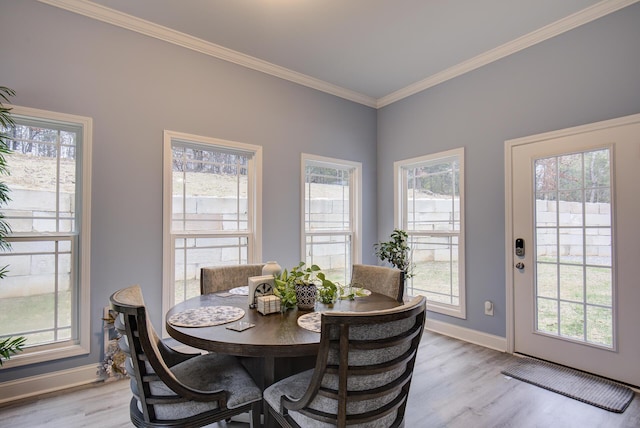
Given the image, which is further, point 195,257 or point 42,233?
point 195,257

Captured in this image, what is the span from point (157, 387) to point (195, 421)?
0.21 m

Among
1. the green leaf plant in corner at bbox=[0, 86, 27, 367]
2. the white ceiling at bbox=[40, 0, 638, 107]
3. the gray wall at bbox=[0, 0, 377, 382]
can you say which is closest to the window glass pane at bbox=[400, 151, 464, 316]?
the white ceiling at bbox=[40, 0, 638, 107]

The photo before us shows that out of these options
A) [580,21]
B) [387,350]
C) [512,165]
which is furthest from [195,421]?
[580,21]

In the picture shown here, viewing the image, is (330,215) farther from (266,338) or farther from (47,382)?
(47,382)

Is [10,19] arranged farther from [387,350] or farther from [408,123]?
[408,123]

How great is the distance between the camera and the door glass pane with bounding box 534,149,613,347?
2545 mm

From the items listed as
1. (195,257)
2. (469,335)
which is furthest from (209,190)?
(469,335)

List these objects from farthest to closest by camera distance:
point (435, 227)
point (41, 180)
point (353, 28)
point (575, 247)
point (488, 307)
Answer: point (435, 227) → point (488, 307) → point (353, 28) → point (575, 247) → point (41, 180)

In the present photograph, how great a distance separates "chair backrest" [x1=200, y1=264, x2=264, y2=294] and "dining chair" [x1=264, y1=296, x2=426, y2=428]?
1313mm

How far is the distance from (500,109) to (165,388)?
350 centimetres

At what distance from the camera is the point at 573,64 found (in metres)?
2.70

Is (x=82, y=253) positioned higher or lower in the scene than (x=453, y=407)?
higher

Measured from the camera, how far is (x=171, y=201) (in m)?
2.89

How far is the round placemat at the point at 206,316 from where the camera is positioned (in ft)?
5.25
